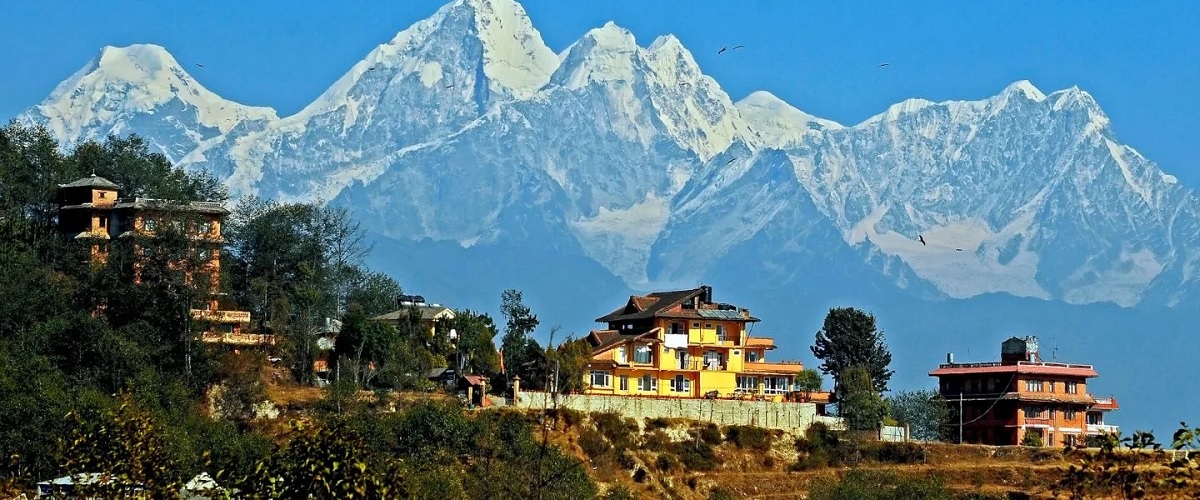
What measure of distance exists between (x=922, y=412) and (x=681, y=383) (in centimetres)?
1978

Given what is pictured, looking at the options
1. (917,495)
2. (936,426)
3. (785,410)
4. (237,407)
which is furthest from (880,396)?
(237,407)

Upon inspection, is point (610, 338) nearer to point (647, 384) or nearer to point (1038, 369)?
point (647, 384)

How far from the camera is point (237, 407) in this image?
9012cm

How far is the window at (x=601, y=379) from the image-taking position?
356ft

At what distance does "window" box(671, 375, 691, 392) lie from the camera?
368ft

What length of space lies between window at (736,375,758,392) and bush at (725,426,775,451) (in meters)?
11.3

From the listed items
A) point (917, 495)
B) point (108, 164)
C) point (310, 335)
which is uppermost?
point (108, 164)

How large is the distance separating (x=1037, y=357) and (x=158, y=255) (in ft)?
211

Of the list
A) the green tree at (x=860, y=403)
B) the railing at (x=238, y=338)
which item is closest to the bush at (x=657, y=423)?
the green tree at (x=860, y=403)

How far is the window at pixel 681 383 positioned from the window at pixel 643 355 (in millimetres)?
1930

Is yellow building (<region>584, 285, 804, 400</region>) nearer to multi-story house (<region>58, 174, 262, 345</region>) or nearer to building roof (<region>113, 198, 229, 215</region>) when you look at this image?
multi-story house (<region>58, 174, 262, 345</region>)

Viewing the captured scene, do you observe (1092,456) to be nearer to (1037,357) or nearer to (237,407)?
(237,407)

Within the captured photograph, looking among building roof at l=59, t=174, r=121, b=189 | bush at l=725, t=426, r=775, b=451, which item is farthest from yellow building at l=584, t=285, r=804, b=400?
building roof at l=59, t=174, r=121, b=189

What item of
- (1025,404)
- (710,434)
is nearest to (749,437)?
(710,434)
